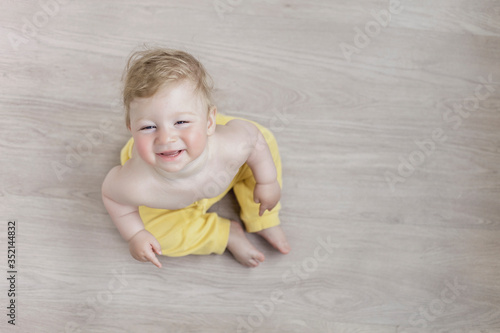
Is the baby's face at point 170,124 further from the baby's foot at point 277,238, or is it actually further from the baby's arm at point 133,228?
the baby's foot at point 277,238

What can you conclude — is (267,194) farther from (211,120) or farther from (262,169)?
(211,120)

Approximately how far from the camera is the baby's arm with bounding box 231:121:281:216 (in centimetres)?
87

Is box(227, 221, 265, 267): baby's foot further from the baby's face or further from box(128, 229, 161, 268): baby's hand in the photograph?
the baby's face

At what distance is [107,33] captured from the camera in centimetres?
106

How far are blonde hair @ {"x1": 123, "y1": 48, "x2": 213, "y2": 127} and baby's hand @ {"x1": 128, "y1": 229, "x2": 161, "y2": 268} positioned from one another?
25cm

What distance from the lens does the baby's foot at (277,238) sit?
3.31 ft

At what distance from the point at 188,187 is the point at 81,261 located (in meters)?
0.34

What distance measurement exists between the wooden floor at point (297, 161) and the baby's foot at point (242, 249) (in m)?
0.03

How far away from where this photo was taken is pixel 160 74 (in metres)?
0.70

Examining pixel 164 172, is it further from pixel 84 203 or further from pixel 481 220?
pixel 481 220

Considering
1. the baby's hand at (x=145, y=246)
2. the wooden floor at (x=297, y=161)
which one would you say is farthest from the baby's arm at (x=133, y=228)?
the wooden floor at (x=297, y=161)

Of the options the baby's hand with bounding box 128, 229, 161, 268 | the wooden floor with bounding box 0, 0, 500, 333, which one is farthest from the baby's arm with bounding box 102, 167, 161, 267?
the wooden floor with bounding box 0, 0, 500, 333

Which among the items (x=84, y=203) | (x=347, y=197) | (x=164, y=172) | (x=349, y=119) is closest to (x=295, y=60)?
(x=349, y=119)

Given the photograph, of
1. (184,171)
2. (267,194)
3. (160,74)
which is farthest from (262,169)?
(160,74)
